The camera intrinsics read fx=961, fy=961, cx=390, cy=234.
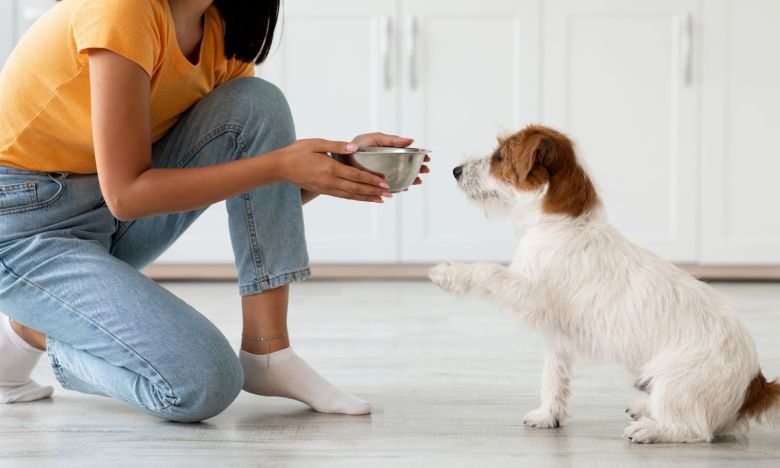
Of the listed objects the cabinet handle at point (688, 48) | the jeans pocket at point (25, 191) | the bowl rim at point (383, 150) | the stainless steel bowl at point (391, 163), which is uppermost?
the cabinet handle at point (688, 48)

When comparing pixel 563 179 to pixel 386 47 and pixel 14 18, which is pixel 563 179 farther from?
pixel 14 18

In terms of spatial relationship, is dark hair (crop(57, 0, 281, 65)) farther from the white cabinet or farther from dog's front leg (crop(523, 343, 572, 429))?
the white cabinet

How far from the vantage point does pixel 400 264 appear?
137 inches

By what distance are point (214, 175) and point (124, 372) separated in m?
0.38

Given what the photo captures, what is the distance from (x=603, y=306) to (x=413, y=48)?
6.50 ft

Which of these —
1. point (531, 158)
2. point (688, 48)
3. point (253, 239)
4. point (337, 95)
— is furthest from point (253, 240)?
point (688, 48)

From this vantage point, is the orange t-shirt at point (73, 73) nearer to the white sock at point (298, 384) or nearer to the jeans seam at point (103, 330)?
the jeans seam at point (103, 330)

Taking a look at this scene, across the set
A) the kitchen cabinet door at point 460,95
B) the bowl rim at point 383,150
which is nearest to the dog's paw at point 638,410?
the bowl rim at point 383,150

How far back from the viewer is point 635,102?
3.38m

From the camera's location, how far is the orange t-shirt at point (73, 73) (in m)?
1.48

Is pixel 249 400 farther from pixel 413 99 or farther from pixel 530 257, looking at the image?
pixel 413 99

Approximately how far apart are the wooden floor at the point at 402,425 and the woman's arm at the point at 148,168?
1.27ft

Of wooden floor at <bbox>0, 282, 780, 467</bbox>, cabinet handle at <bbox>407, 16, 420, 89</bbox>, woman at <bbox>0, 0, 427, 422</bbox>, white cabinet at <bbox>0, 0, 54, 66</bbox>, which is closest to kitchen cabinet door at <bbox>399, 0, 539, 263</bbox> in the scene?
cabinet handle at <bbox>407, 16, 420, 89</bbox>

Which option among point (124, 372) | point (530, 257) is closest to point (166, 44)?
point (124, 372)
